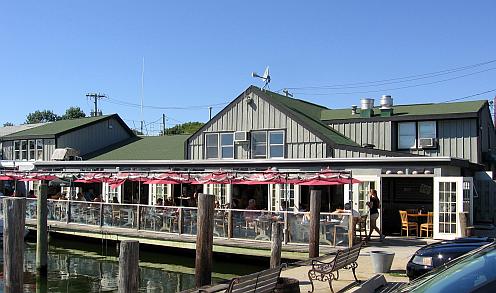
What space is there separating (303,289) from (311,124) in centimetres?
1625

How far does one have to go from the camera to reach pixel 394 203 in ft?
86.0

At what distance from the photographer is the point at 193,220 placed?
21.9 m

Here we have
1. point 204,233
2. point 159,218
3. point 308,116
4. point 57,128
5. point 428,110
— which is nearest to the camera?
point 204,233

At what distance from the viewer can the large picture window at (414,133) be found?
27344 millimetres

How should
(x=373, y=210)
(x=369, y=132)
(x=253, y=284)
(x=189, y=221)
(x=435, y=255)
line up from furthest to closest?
(x=369, y=132) → (x=189, y=221) → (x=373, y=210) → (x=435, y=255) → (x=253, y=284)

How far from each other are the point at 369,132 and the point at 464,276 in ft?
83.0

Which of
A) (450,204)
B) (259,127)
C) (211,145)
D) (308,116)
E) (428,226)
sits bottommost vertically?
(428,226)

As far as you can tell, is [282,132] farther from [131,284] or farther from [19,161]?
[19,161]

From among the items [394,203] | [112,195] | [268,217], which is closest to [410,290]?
[268,217]

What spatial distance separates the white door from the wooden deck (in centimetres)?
552

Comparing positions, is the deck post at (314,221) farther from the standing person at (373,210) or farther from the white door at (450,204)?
the white door at (450,204)

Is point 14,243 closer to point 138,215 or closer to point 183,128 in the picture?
point 138,215

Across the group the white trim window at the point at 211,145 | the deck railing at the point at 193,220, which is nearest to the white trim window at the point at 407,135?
the white trim window at the point at 211,145

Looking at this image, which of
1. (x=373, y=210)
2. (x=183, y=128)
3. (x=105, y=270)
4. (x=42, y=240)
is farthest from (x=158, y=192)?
(x=183, y=128)
